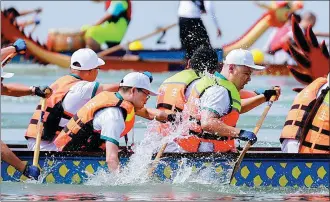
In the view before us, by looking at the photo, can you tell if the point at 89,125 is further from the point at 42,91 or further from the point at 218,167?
the point at 218,167

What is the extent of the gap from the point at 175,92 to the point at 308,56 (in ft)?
4.45

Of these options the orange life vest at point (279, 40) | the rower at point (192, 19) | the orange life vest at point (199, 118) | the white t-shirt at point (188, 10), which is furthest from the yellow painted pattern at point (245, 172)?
the orange life vest at point (279, 40)

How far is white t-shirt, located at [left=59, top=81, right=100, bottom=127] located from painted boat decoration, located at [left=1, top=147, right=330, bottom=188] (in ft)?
1.71

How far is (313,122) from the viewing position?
12.2 m

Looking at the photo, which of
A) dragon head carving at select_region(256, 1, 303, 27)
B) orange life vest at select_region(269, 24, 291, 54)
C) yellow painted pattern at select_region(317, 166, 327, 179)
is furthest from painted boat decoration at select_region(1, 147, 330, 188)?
dragon head carving at select_region(256, 1, 303, 27)

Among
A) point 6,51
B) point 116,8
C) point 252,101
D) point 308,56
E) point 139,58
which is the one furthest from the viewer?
point 139,58

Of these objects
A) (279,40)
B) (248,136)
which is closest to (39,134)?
(248,136)

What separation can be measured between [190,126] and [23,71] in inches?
571

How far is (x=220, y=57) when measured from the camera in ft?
44.4

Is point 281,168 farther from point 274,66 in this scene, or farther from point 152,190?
point 274,66

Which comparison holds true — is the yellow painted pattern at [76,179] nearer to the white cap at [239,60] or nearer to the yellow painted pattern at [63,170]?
the yellow painted pattern at [63,170]

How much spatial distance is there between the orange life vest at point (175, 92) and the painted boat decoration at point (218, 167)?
2.58 feet

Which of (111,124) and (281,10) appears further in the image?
(281,10)

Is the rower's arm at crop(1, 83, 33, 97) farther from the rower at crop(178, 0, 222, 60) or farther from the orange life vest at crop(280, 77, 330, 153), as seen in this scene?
the rower at crop(178, 0, 222, 60)
